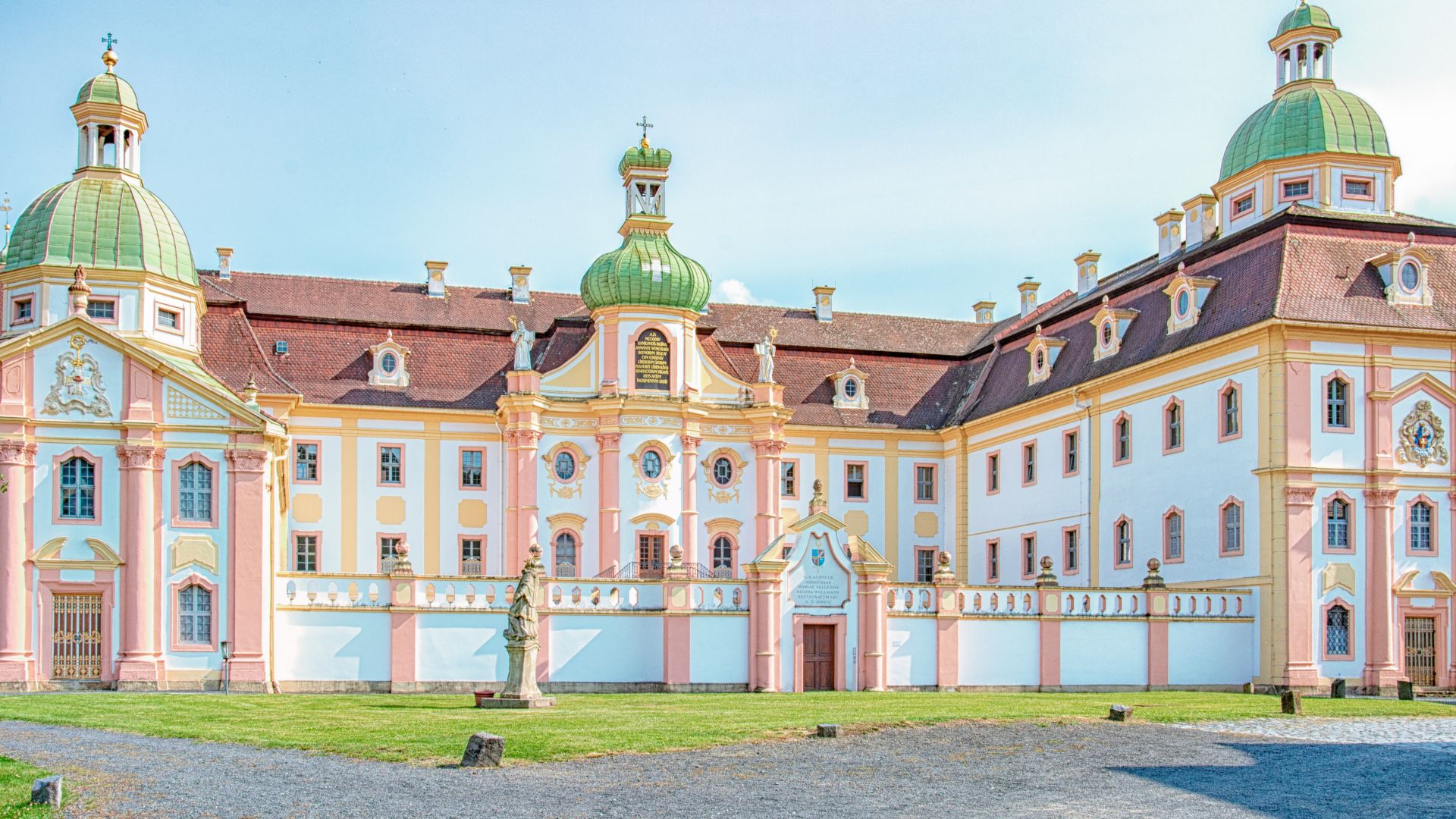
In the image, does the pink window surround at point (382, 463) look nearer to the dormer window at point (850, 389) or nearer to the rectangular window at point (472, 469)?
the rectangular window at point (472, 469)

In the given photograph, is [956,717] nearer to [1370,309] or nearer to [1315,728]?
[1315,728]

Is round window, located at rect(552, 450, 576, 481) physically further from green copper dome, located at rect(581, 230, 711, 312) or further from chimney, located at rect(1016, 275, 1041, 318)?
chimney, located at rect(1016, 275, 1041, 318)

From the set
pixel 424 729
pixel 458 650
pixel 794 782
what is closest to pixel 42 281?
pixel 458 650

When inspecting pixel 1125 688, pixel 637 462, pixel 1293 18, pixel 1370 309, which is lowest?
pixel 1125 688

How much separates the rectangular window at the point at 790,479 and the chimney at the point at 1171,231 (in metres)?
14.0

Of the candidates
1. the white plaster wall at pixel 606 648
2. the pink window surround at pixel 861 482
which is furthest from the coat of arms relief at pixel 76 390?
the pink window surround at pixel 861 482

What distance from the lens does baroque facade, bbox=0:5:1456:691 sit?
131ft

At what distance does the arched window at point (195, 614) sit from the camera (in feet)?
133

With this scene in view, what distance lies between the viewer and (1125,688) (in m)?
41.8

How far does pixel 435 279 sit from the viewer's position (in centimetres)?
5941

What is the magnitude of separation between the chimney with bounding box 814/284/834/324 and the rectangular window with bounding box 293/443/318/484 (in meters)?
19.4

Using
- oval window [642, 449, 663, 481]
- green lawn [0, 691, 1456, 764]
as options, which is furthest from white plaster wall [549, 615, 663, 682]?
oval window [642, 449, 663, 481]

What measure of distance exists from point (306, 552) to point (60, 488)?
538 inches

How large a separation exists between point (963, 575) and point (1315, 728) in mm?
30939
